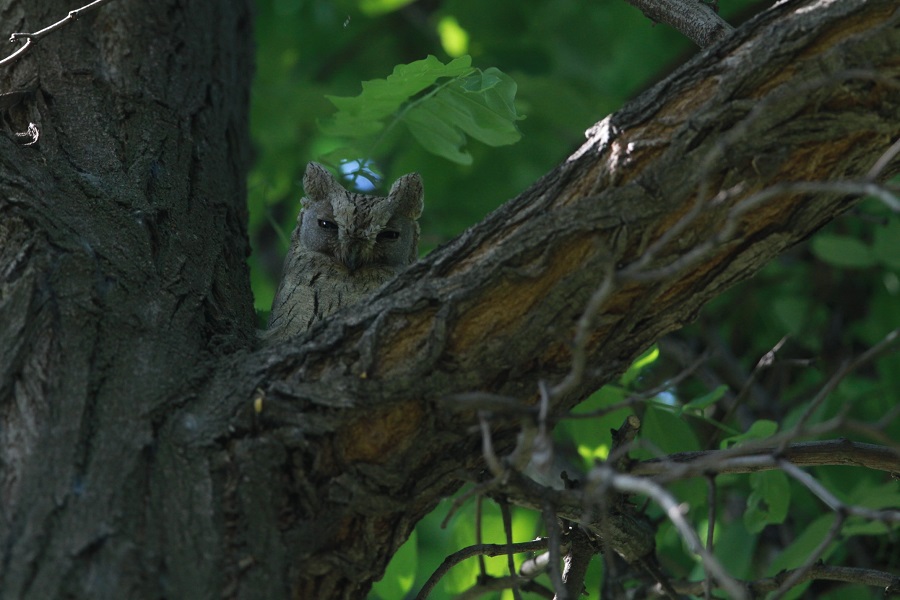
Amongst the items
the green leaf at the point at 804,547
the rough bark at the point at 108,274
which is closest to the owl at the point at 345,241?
the rough bark at the point at 108,274

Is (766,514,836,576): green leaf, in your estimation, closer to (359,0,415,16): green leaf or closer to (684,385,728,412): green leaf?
(684,385,728,412): green leaf

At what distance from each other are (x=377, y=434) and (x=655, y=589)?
1.51 metres

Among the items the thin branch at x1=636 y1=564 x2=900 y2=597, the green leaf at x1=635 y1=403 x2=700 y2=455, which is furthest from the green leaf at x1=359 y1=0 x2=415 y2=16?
the thin branch at x1=636 y1=564 x2=900 y2=597

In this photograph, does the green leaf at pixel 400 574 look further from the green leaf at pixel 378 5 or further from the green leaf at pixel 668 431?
the green leaf at pixel 378 5

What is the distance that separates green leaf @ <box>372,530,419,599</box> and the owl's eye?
5.45 ft

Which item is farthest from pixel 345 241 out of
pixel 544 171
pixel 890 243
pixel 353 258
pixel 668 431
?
pixel 890 243

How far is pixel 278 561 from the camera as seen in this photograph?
219 centimetres

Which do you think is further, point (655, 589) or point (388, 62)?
point (388, 62)

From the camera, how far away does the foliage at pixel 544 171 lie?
12.2 ft

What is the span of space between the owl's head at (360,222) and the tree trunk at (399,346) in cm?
203

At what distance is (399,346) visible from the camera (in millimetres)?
2363

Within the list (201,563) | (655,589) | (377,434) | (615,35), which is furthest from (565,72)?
(201,563)

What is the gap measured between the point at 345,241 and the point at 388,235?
A: 29cm

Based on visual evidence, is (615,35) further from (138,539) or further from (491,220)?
(138,539)
